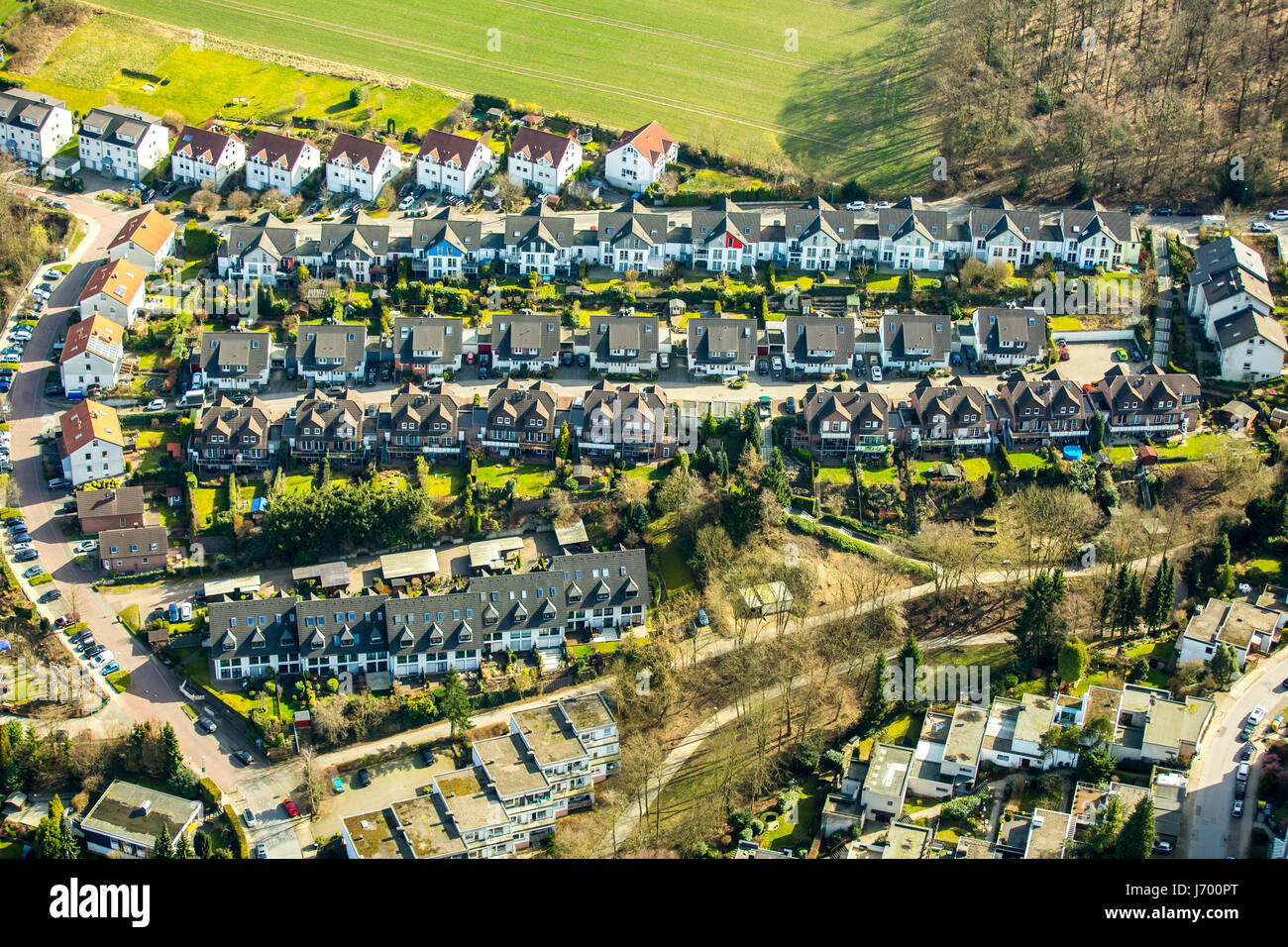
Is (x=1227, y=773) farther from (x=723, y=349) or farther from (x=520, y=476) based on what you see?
(x=520, y=476)

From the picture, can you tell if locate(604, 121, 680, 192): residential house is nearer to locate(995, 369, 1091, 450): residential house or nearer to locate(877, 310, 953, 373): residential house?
locate(877, 310, 953, 373): residential house

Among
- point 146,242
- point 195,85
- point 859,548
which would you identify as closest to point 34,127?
point 195,85

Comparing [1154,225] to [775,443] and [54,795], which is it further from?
[54,795]

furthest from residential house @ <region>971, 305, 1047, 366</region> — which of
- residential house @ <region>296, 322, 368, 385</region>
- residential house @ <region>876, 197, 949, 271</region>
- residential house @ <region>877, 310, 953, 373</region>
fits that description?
residential house @ <region>296, 322, 368, 385</region>
